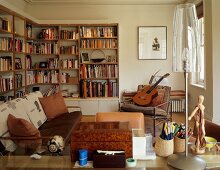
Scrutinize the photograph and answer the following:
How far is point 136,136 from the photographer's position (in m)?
1.40

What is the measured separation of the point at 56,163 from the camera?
1.44 meters

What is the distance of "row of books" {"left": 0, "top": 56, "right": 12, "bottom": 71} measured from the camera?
14.2ft

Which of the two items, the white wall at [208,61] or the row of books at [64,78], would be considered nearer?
the white wall at [208,61]

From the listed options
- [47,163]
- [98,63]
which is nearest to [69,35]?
[98,63]

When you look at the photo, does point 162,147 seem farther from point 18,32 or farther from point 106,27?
point 106,27

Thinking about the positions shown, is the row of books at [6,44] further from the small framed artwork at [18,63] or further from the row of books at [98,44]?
the row of books at [98,44]

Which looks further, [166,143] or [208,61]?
Result: [208,61]

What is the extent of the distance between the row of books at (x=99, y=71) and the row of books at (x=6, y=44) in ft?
6.16

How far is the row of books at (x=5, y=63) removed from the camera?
4.32 meters

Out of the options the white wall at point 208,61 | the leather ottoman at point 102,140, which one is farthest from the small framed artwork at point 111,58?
the leather ottoman at point 102,140

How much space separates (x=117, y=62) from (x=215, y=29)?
2328 millimetres

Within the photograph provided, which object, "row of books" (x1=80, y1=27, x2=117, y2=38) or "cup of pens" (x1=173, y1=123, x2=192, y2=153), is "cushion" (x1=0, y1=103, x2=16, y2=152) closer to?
"cup of pens" (x1=173, y1=123, x2=192, y2=153)

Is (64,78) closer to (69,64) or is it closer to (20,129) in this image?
(69,64)

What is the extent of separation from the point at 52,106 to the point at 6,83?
3.38ft
